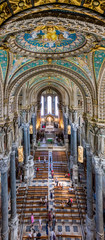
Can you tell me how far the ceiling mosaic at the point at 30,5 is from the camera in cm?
469

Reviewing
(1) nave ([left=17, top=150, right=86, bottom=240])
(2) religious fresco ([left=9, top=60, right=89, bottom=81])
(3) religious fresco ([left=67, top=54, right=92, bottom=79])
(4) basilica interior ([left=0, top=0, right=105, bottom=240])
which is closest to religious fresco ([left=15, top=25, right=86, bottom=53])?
(4) basilica interior ([left=0, top=0, right=105, bottom=240])

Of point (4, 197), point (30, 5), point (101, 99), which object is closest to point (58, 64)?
point (101, 99)

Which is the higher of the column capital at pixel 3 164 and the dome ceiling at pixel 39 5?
the dome ceiling at pixel 39 5

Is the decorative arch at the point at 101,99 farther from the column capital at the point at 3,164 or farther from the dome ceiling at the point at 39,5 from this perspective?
the column capital at the point at 3,164

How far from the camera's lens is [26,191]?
21734 millimetres

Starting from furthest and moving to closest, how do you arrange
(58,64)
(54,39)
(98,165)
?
1. (58,64)
2. (98,165)
3. (54,39)

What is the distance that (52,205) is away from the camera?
1981cm

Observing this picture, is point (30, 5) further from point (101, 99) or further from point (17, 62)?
point (101, 99)

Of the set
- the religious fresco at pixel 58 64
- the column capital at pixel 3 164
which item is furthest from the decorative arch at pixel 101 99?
the column capital at pixel 3 164

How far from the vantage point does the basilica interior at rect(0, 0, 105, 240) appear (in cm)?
554

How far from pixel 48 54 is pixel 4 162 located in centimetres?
893

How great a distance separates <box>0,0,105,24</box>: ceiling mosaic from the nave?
1709 cm

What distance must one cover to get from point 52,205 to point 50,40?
17960 millimetres

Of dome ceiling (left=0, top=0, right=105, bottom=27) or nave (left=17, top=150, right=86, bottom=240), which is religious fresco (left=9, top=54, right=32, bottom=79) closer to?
dome ceiling (left=0, top=0, right=105, bottom=27)
